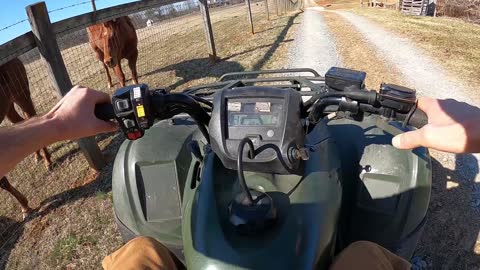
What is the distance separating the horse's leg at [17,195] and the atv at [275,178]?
8.75 ft

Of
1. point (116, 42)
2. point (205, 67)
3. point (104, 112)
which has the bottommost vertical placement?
point (205, 67)

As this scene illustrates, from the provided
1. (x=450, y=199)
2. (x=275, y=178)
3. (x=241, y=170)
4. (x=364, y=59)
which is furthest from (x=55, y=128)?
(x=364, y=59)

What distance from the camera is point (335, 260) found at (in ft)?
4.90

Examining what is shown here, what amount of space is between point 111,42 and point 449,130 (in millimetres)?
7634

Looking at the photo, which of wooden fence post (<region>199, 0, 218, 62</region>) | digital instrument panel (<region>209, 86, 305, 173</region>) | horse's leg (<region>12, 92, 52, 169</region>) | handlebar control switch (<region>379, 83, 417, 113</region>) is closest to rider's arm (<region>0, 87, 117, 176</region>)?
digital instrument panel (<region>209, 86, 305, 173</region>)

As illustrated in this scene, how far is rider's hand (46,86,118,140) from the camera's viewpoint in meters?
1.56

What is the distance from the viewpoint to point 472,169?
171 inches

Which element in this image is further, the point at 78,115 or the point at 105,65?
the point at 105,65

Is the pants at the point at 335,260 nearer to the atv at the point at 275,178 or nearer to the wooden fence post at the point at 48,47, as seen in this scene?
the atv at the point at 275,178

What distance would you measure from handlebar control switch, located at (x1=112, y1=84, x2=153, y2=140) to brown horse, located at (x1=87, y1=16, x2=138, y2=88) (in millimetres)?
6527

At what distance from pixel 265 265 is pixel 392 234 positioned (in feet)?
4.14

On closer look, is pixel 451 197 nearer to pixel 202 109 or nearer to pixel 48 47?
pixel 202 109

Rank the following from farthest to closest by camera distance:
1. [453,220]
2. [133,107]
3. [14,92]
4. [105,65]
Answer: [105,65] → [14,92] → [453,220] → [133,107]

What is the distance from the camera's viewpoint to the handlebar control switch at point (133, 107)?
1.68m
